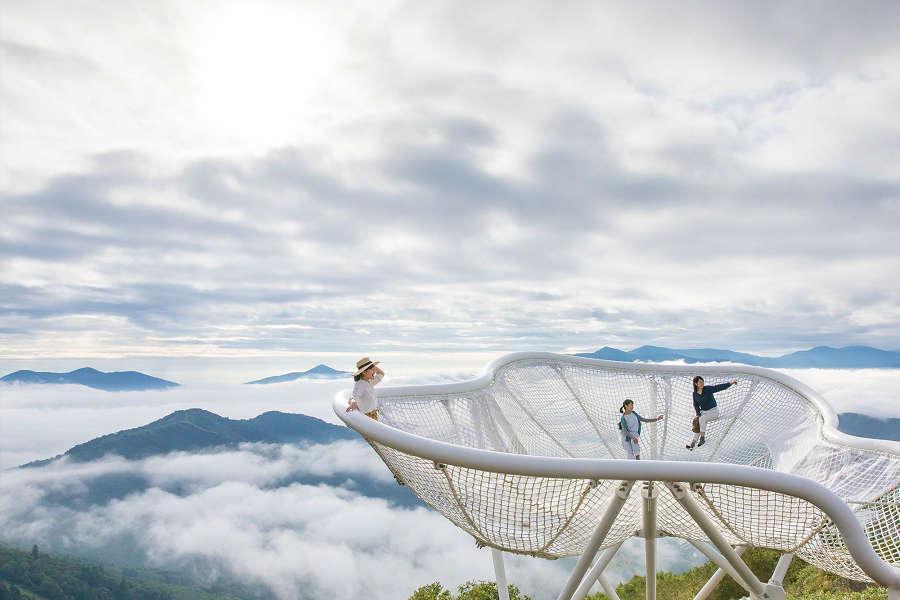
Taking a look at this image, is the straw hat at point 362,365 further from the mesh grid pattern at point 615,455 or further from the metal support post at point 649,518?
the metal support post at point 649,518

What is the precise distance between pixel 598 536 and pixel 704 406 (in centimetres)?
583

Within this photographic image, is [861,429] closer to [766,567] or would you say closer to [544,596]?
[544,596]

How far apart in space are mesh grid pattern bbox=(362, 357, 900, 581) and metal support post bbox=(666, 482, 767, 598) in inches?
4.9

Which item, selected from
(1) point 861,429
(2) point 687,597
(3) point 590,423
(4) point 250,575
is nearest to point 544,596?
(4) point 250,575

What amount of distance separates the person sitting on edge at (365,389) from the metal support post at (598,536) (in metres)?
2.52

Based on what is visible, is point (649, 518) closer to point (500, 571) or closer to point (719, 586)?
point (500, 571)

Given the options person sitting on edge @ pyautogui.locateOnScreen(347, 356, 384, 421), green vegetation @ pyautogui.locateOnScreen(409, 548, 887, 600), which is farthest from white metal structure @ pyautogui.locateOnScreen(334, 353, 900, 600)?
green vegetation @ pyautogui.locateOnScreen(409, 548, 887, 600)

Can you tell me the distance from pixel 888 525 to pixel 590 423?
4820mm

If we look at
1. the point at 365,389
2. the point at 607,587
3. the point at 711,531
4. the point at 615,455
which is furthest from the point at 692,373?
the point at 365,389

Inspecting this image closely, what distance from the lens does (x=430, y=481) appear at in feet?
18.9

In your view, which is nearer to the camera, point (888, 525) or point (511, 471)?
point (511, 471)

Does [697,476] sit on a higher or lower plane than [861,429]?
higher

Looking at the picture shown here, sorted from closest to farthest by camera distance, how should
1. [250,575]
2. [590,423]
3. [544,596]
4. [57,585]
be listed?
[590,423] → [57,585] → [544,596] → [250,575]

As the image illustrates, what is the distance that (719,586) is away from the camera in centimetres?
1959
